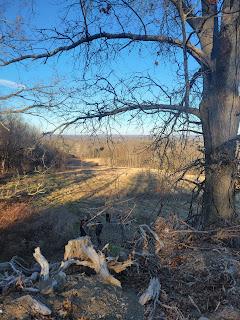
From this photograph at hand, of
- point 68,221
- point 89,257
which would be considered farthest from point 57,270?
point 68,221

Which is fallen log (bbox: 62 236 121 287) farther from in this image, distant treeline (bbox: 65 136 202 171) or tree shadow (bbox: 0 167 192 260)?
tree shadow (bbox: 0 167 192 260)

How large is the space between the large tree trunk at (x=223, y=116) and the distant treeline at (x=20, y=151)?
754 inches

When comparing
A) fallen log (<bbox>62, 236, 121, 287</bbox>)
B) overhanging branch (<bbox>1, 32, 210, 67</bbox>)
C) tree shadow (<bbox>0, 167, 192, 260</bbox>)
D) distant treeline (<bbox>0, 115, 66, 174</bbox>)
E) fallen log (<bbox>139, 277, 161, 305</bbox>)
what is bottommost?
tree shadow (<bbox>0, 167, 192, 260</bbox>)

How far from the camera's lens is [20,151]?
25609 millimetres

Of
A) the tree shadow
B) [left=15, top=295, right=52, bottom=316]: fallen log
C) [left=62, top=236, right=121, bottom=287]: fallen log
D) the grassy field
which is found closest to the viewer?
[left=15, top=295, right=52, bottom=316]: fallen log

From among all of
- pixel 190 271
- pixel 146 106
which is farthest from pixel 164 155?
pixel 190 271

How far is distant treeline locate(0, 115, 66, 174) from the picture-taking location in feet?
89.0

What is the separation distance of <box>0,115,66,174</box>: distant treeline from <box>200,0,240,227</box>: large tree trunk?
19159 mm

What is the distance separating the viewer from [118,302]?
473cm

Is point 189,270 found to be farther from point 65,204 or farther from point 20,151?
point 20,151

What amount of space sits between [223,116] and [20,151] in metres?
20.0

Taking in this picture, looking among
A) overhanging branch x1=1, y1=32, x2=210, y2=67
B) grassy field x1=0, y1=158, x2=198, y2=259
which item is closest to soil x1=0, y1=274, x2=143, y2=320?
overhanging branch x1=1, y1=32, x2=210, y2=67

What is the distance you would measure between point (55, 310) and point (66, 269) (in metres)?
1.13

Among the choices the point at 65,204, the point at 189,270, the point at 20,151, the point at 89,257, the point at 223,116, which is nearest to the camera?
the point at 89,257
